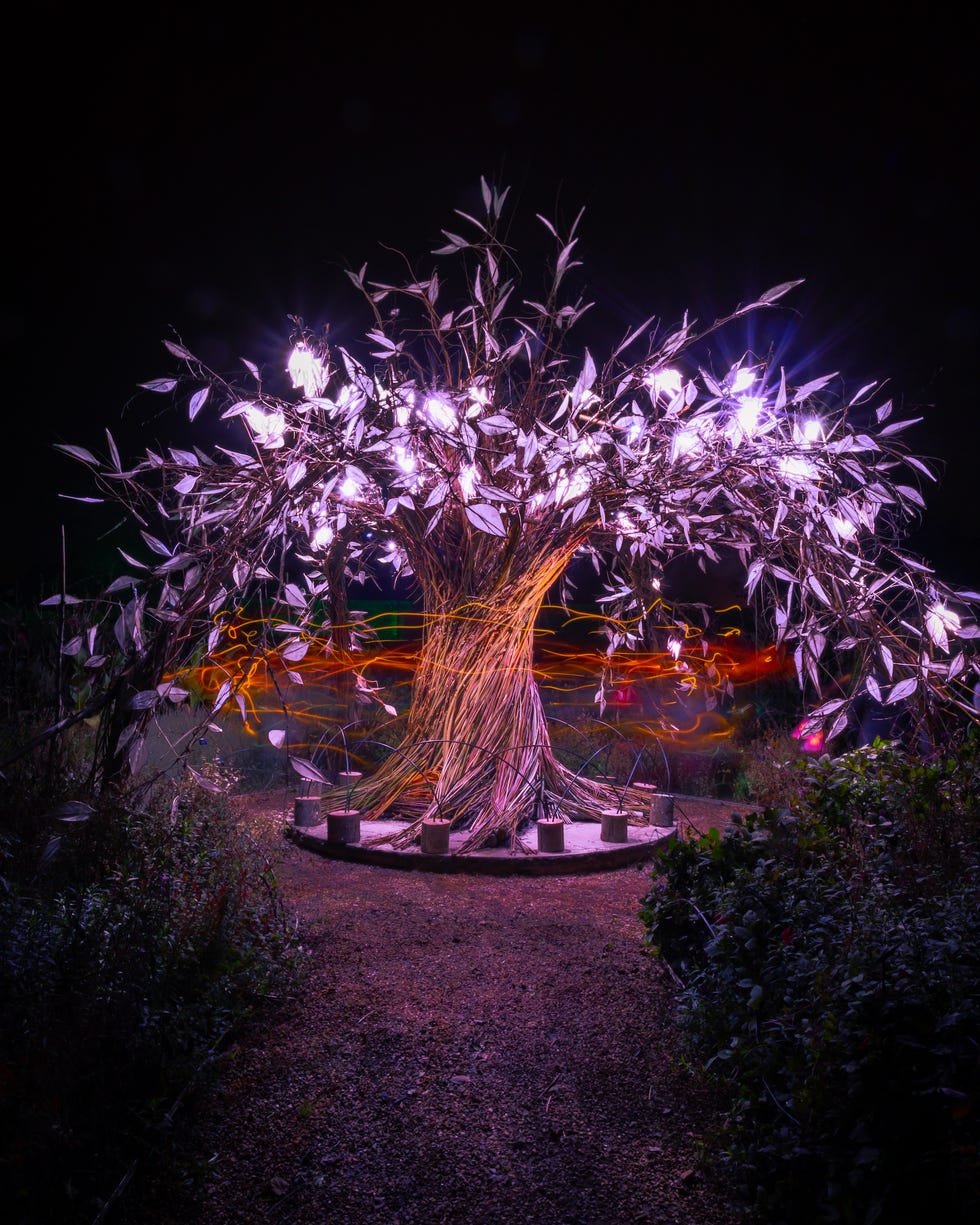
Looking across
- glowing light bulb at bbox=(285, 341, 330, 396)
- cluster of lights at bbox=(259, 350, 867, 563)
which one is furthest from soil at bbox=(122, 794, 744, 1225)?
glowing light bulb at bbox=(285, 341, 330, 396)

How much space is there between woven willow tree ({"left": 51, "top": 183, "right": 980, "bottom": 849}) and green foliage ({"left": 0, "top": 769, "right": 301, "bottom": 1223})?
49cm

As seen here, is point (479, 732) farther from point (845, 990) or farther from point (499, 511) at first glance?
point (845, 990)

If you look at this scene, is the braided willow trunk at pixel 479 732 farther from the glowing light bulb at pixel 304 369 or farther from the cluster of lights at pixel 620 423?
the glowing light bulb at pixel 304 369

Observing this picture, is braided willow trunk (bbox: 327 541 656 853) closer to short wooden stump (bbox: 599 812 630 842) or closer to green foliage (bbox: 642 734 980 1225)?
short wooden stump (bbox: 599 812 630 842)

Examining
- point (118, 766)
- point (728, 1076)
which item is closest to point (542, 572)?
point (118, 766)

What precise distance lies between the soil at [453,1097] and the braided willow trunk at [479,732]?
4.70 feet

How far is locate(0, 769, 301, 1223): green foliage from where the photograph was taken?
187cm

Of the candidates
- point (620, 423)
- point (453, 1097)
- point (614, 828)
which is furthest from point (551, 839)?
point (453, 1097)

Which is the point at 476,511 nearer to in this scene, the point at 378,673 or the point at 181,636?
the point at 181,636

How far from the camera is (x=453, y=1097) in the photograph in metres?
2.40

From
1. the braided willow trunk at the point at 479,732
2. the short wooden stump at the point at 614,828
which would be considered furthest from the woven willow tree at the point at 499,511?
the short wooden stump at the point at 614,828

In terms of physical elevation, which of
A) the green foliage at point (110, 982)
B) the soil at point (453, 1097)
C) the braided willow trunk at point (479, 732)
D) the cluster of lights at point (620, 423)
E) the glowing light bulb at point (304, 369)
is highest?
the glowing light bulb at point (304, 369)

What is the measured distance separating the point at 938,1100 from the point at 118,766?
2873mm

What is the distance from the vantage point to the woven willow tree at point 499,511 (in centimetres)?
351
